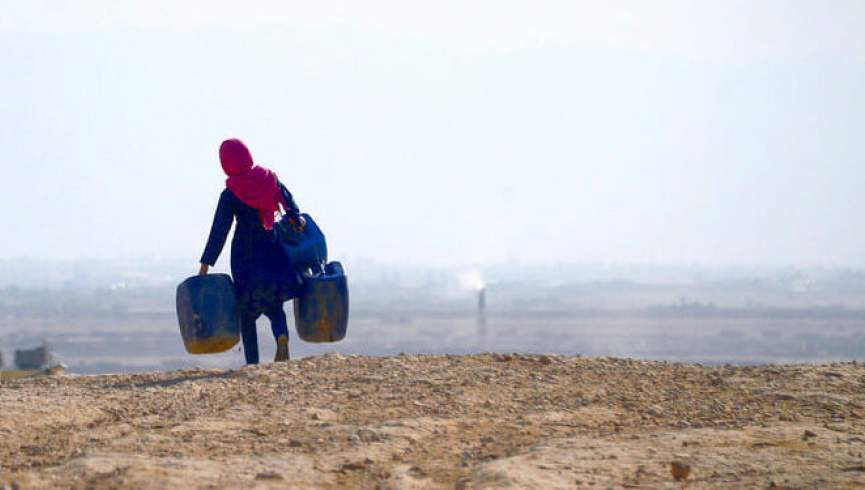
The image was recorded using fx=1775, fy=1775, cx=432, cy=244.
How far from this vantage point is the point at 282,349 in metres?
13.0

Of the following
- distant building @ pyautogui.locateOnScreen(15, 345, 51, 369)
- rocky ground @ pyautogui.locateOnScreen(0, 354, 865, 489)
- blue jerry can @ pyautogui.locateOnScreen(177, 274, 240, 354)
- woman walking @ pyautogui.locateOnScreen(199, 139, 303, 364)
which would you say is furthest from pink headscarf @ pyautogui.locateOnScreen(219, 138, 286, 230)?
distant building @ pyautogui.locateOnScreen(15, 345, 51, 369)

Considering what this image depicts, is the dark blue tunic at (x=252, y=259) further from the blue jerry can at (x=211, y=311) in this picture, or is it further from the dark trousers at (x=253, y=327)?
the blue jerry can at (x=211, y=311)

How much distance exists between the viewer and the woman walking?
12602mm

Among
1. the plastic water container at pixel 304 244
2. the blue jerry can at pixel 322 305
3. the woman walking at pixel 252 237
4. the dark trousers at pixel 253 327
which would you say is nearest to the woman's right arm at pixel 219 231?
the woman walking at pixel 252 237

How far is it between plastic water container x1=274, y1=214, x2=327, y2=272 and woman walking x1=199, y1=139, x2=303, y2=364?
7cm

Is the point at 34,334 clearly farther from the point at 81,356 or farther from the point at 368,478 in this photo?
the point at 368,478

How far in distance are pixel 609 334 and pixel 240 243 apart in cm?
14934

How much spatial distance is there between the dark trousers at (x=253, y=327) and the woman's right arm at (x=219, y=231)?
1.73 feet

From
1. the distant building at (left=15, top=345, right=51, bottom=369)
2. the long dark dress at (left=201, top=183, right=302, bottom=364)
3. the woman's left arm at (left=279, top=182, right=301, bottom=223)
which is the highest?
the woman's left arm at (left=279, top=182, right=301, bottom=223)

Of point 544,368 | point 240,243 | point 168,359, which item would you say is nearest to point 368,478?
point 544,368

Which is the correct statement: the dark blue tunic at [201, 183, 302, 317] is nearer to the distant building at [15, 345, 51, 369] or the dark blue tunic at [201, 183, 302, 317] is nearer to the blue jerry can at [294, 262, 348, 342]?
the blue jerry can at [294, 262, 348, 342]

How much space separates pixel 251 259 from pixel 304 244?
17.4 inches

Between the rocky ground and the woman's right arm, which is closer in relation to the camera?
the rocky ground

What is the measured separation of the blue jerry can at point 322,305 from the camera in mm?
12914
